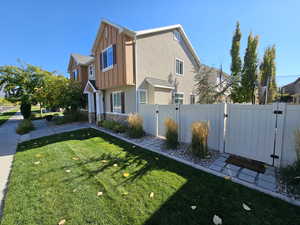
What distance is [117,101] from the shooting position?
394 inches

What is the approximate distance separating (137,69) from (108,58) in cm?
263

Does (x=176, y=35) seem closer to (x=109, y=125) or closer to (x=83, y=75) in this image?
(x=109, y=125)

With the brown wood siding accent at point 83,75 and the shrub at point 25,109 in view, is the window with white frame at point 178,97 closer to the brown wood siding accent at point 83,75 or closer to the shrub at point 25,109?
the brown wood siding accent at point 83,75

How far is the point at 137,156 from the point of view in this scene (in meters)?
4.66

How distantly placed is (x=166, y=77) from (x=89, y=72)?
926 centimetres

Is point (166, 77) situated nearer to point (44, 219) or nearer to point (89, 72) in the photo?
point (89, 72)

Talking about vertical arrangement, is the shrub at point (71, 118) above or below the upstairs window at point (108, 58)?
below

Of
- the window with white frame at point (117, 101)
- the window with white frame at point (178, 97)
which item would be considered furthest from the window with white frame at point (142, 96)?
the window with white frame at point (178, 97)

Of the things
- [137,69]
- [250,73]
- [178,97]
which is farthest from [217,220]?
[250,73]

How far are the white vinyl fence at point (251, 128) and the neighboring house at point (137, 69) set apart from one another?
4.01 metres

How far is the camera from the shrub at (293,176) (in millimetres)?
2742

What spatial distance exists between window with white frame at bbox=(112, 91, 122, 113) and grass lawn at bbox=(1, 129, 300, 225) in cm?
592

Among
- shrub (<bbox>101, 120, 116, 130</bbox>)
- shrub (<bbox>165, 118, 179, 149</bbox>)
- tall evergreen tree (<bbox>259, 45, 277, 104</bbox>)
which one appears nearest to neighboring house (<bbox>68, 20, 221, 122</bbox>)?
shrub (<bbox>101, 120, 116, 130</bbox>)

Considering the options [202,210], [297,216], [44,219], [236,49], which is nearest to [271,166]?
[297,216]
